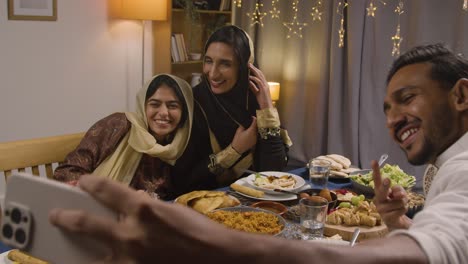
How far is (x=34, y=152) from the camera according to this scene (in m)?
2.03

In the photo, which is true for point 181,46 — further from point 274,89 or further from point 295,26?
point 295,26

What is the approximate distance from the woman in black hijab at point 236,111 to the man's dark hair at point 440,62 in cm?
106

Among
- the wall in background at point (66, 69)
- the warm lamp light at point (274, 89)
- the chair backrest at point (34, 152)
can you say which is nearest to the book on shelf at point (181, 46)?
the wall in background at point (66, 69)

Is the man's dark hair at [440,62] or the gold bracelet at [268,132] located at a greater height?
the man's dark hair at [440,62]

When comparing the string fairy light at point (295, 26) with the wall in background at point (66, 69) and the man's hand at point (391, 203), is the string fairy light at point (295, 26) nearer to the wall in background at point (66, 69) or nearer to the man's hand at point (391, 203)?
the wall in background at point (66, 69)

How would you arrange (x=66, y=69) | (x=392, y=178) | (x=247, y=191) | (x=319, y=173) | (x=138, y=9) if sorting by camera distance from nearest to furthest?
(x=247, y=191) → (x=319, y=173) → (x=392, y=178) → (x=66, y=69) → (x=138, y=9)

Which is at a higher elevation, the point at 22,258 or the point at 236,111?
the point at 236,111

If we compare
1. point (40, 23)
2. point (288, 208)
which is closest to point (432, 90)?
point (288, 208)

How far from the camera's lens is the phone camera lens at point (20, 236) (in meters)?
0.50

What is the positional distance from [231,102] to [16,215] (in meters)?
1.89

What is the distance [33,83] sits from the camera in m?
3.56

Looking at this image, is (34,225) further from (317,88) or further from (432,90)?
(317,88)

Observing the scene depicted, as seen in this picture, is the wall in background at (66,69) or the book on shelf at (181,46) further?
the book on shelf at (181,46)

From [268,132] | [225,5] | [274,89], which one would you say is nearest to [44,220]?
[268,132]
